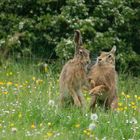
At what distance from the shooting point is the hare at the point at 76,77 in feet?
33.0

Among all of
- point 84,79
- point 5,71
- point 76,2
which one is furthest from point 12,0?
point 84,79

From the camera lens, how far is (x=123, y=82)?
1405 centimetres

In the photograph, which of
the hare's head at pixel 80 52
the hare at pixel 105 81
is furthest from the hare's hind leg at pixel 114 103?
the hare's head at pixel 80 52

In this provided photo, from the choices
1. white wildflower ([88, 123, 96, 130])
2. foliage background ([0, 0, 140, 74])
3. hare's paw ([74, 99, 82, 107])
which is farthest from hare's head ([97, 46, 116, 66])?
foliage background ([0, 0, 140, 74])

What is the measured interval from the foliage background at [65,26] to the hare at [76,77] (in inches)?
158

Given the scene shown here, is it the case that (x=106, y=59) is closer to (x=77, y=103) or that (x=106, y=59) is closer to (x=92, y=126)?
(x=77, y=103)

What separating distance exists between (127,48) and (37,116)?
688cm

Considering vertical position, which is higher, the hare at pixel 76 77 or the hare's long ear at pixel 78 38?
the hare's long ear at pixel 78 38

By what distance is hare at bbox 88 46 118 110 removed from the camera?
10307 mm

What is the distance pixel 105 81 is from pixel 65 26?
16.1 ft

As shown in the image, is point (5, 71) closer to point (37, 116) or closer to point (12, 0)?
point (12, 0)

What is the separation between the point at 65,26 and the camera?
49.5 feet

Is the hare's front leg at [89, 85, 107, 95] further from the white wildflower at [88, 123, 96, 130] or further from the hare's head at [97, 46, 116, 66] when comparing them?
the white wildflower at [88, 123, 96, 130]

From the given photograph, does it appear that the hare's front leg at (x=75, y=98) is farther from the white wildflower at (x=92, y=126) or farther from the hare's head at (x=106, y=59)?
the white wildflower at (x=92, y=126)
